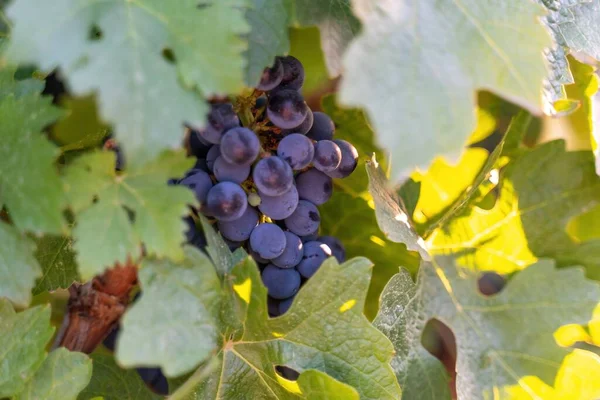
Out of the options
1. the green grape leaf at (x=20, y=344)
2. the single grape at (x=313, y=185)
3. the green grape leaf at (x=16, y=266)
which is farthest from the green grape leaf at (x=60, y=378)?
the single grape at (x=313, y=185)

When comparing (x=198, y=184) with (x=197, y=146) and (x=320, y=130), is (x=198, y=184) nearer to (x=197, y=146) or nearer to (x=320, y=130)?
(x=197, y=146)

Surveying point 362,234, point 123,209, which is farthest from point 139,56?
point 362,234

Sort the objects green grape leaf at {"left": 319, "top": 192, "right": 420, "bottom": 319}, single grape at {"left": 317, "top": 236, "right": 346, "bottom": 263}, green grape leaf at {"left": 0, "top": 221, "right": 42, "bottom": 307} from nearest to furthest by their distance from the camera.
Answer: green grape leaf at {"left": 0, "top": 221, "right": 42, "bottom": 307}
single grape at {"left": 317, "top": 236, "right": 346, "bottom": 263}
green grape leaf at {"left": 319, "top": 192, "right": 420, "bottom": 319}

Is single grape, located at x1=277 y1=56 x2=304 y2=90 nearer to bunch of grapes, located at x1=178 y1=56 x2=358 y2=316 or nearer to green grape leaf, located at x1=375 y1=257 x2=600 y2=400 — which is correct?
bunch of grapes, located at x1=178 y1=56 x2=358 y2=316

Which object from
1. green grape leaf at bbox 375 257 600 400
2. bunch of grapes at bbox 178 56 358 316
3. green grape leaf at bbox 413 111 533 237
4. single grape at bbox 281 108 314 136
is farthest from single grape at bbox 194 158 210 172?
green grape leaf at bbox 413 111 533 237

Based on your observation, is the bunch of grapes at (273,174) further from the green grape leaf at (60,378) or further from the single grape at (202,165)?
→ the green grape leaf at (60,378)
